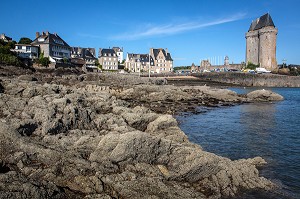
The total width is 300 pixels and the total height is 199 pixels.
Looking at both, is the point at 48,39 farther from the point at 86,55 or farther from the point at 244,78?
the point at 244,78

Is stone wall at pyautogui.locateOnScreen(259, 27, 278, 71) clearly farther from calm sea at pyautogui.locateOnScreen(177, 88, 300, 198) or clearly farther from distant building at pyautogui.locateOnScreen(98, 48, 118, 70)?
calm sea at pyautogui.locateOnScreen(177, 88, 300, 198)

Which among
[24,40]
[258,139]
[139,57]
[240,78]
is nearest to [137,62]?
[139,57]

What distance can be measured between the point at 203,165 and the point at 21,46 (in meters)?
80.9

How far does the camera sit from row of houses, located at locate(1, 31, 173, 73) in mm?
82750

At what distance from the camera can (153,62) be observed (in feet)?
398

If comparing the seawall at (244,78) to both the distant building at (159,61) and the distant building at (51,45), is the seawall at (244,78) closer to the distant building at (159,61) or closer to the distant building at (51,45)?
the distant building at (159,61)

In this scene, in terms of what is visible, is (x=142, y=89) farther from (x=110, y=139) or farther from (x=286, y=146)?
(x=110, y=139)

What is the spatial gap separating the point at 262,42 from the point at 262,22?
25.8 feet

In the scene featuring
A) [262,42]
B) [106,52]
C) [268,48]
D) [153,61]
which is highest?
[262,42]

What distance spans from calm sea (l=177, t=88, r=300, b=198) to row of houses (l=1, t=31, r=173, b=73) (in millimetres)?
58338

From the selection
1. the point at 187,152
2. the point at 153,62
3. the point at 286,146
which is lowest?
the point at 286,146

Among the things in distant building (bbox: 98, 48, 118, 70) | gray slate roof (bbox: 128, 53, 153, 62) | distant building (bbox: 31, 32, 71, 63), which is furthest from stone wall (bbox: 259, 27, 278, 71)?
distant building (bbox: 31, 32, 71, 63)

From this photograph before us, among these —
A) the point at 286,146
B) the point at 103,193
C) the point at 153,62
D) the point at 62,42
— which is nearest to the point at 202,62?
the point at 153,62

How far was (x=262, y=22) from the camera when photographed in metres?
108
